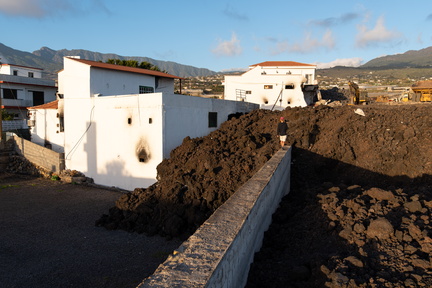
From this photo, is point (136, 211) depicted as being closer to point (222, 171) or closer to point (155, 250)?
point (155, 250)

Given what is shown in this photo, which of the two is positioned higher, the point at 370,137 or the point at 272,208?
the point at 370,137

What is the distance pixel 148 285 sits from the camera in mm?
2613

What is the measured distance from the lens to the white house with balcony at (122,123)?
12.7 m

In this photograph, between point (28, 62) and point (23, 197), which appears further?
point (28, 62)

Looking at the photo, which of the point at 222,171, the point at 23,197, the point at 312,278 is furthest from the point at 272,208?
the point at 23,197

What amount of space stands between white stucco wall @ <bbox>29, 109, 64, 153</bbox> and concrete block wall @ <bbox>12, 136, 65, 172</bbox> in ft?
6.15

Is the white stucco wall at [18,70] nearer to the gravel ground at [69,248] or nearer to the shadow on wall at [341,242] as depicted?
the gravel ground at [69,248]

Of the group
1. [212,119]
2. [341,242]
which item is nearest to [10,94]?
[212,119]

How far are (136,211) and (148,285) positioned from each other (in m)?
7.16

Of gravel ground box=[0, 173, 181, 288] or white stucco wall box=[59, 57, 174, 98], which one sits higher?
white stucco wall box=[59, 57, 174, 98]

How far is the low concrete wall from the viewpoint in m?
2.72

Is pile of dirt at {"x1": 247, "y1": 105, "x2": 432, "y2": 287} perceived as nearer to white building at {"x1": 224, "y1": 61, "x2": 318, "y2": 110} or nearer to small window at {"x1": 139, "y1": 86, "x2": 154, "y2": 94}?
small window at {"x1": 139, "y1": 86, "x2": 154, "y2": 94}

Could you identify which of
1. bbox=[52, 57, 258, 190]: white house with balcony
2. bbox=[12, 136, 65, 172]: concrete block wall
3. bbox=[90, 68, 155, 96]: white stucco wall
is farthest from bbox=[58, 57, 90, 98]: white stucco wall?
bbox=[12, 136, 65, 172]: concrete block wall

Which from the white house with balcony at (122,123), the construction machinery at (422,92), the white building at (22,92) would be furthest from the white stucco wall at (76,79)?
the construction machinery at (422,92)
